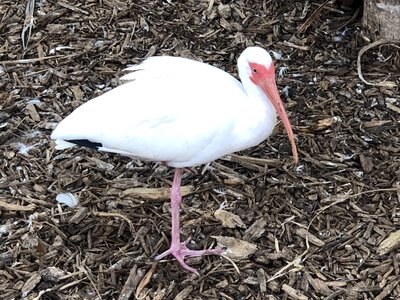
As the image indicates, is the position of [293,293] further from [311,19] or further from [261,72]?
[311,19]

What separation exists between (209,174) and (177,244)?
1.97 feet

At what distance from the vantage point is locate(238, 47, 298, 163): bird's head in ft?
11.7

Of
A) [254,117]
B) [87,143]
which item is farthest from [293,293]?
[87,143]

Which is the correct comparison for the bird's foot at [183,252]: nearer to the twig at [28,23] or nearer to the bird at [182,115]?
the bird at [182,115]

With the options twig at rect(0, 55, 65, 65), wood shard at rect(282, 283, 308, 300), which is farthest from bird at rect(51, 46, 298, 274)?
twig at rect(0, 55, 65, 65)

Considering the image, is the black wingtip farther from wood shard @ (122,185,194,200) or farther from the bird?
wood shard @ (122,185,194,200)

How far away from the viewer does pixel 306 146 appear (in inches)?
172

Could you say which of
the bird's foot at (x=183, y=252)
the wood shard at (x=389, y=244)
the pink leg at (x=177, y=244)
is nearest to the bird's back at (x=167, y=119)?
the pink leg at (x=177, y=244)

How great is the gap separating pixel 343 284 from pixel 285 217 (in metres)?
0.49

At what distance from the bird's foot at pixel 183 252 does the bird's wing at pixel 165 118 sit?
0.42m

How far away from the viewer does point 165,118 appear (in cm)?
350

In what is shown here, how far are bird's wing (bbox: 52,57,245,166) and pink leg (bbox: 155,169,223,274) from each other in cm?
18

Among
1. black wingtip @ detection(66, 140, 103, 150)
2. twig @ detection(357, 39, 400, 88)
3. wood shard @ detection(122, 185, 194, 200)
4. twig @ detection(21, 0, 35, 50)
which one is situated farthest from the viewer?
twig @ detection(21, 0, 35, 50)

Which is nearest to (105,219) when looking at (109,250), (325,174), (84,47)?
(109,250)
